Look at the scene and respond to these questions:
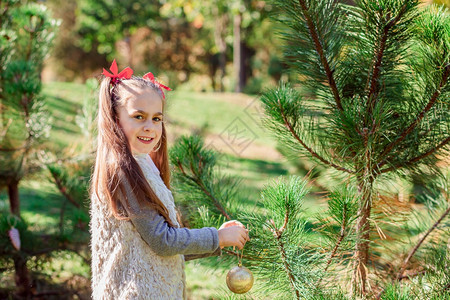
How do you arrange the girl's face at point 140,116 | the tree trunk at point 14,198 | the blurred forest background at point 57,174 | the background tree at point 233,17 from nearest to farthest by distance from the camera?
the girl's face at point 140,116
the blurred forest background at point 57,174
the tree trunk at point 14,198
the background tree at point 233,17

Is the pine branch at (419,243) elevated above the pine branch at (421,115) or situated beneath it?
situated beneath

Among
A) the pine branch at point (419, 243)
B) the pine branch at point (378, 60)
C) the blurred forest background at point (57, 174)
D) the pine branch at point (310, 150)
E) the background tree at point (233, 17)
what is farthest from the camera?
the background tree at point (233, 17)

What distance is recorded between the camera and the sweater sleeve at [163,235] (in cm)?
134

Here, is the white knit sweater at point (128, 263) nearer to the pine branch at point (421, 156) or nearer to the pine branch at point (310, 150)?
the pine branch at point (310, 150)

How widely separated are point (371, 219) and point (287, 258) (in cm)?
37

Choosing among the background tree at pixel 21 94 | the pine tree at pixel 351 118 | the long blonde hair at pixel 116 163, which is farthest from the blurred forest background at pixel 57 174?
the long blonde hair at pixel 116 163

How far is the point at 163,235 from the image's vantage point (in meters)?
1.34

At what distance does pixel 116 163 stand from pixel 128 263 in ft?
1.05

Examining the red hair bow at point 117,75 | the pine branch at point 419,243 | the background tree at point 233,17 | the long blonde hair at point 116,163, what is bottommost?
the pine branch at point 419,243

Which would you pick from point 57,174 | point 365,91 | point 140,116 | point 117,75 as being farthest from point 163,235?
point 57,174

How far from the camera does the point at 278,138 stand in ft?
5.31

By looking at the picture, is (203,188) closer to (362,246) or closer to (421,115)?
(362,246)

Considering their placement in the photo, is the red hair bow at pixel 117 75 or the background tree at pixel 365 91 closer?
the background tree at pixel 365 91

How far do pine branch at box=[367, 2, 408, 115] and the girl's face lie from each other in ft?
2.31
